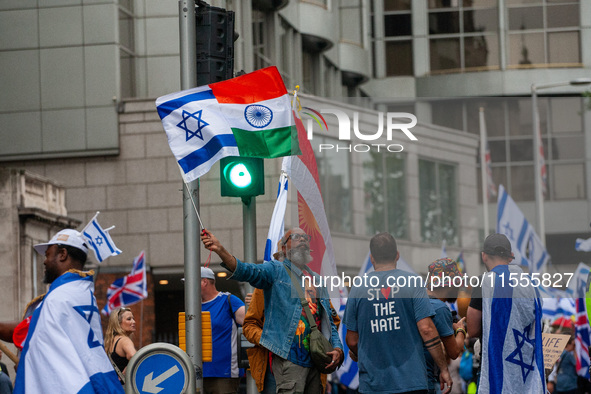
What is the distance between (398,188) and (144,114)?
2224 centimetres

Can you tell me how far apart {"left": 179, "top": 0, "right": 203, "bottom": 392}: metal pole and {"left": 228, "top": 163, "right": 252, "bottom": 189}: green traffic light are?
1.28ft

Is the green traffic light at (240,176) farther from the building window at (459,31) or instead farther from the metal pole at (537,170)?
the building window at (459,31)

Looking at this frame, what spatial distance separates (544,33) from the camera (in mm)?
47281

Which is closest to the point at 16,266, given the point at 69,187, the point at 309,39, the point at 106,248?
the point at 69,187

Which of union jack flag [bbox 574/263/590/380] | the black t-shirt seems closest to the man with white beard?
the black t-shirt

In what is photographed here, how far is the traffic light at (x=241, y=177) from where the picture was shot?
34.2 ft

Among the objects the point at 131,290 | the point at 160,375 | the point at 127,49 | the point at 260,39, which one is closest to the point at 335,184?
the point at 160,375

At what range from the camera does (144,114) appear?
30.9 m

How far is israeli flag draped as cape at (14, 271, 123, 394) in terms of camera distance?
7.68m

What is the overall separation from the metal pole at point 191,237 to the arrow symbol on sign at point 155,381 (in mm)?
756

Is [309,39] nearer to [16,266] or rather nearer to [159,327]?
[159,327]

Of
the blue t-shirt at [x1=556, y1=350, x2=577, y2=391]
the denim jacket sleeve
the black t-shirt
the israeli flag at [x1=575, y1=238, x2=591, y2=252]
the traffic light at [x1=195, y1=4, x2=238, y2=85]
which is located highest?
the traffic light at [x1=195, y1=4, x2=238, y2=85]

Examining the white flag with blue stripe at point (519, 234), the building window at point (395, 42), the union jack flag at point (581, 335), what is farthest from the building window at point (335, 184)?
the building window at point (395, 42)

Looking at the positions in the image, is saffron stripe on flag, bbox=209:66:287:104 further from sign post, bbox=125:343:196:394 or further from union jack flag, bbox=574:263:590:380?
union jack flag, bbox=574:263:590:380
